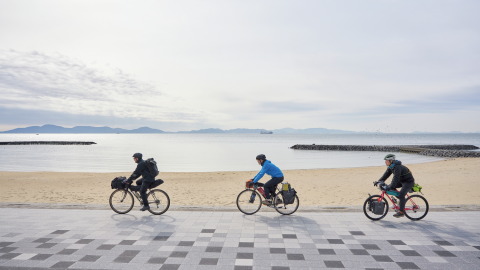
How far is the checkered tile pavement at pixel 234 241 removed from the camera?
209 inches

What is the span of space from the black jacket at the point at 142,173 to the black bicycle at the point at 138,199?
0.27 m

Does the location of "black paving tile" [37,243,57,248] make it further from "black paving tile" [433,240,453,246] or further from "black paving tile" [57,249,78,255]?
"black paving tile" [433,240,453,246]

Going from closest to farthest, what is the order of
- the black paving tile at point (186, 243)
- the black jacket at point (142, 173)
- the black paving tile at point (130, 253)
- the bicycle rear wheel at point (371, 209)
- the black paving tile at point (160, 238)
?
1. the black paving tile at point (130, 253)
2. the black paving tile at point (186, 243)
3. the black paving tile at point (160, 238)
4. the bicycle rear wheel at point (371, 209)
5. the black jacket at point (142, 173)

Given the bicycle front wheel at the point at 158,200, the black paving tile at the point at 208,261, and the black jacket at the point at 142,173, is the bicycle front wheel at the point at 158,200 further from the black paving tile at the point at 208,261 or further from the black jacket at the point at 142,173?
the black paving tile at the point at 208,261

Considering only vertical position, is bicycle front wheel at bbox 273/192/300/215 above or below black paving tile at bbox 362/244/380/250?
above

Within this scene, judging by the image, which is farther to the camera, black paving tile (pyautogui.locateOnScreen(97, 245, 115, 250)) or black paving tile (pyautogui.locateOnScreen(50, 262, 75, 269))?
black paving tile (pyautogui.locateOnScreen(97, 245, 115, 250))

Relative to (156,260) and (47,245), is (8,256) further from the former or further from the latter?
(156,260)

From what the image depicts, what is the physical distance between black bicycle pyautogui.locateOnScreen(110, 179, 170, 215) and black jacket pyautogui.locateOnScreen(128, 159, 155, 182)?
27 centimetres

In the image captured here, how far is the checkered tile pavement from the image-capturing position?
531 cm

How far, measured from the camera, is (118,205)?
8.86m

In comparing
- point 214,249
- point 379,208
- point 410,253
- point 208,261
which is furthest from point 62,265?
point 379,208

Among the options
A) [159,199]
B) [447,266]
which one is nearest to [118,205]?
[159,199]

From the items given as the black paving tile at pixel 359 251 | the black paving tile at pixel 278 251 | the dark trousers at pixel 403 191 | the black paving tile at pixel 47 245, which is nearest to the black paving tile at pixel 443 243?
the dark trousers at pixel 403 191

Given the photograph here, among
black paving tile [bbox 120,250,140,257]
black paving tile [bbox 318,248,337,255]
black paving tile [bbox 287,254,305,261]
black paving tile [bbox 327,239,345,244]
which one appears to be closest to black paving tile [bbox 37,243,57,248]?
black paving tile [bbox 120,250,140,257]
